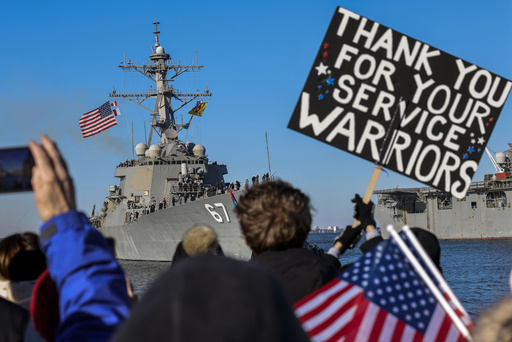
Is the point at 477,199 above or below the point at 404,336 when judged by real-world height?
below

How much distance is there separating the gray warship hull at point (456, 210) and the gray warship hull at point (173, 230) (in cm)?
3518

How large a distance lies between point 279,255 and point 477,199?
65.2m

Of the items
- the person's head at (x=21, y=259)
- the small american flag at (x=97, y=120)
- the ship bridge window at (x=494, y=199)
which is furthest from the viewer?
the ship bridge window at (x=494, y=199)

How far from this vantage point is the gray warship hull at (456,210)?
62.7 metres

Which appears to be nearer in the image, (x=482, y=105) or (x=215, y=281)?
(x=215, y=281)

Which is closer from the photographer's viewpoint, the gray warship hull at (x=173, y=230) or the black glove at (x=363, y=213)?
the black glove at (x=363, y=213)

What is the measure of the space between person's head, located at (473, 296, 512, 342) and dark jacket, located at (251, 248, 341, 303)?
1.51 meters

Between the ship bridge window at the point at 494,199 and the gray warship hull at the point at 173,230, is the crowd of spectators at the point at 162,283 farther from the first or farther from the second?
the ship bridge window at the point at 494,199

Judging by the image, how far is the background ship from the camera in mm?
62688

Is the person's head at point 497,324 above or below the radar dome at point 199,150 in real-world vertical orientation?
above

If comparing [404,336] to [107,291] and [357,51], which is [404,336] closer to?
[107,291]

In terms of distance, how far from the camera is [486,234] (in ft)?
207

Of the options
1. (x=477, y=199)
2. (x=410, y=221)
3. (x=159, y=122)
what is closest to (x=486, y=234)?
(x=477, y=199)

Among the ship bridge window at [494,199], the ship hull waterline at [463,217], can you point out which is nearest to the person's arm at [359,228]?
the ship hull waterline at [463,217]
